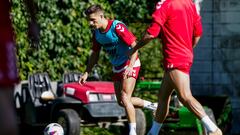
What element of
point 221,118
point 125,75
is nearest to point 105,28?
point 125,75

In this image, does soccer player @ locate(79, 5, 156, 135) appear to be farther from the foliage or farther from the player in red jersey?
the player in red jersey

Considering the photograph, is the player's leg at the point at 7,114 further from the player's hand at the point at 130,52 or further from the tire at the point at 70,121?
the tire at the point at 70,121

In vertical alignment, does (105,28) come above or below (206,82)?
above

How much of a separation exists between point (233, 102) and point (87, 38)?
2.65 metres

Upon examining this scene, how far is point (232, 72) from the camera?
12945 millimetres

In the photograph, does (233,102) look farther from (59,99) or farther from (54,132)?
(54,132)

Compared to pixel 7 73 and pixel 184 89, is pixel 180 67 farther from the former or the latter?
pixel 7 73

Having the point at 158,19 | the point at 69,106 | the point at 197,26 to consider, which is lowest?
the point at 69,106

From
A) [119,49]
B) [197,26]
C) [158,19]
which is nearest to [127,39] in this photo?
[119,49]

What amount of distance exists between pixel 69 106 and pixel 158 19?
139 inches

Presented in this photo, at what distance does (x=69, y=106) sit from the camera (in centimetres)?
1075

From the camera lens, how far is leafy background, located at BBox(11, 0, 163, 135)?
1291 centimetres

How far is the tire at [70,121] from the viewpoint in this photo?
33.7 ft

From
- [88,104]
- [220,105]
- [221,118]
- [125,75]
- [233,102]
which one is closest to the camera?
[125,75]
